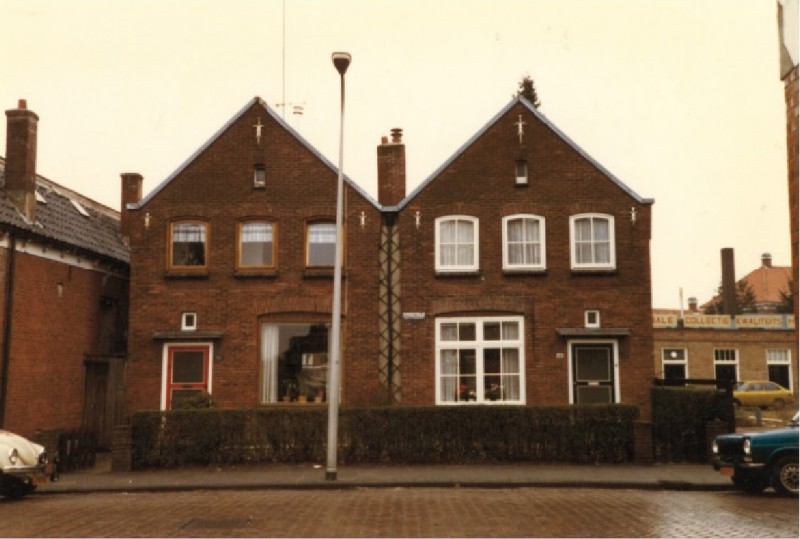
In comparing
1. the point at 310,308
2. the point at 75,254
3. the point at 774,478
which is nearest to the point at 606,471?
the point at 774,478

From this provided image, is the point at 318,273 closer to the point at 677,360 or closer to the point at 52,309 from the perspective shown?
the point at 52,309

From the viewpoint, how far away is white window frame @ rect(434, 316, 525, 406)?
22422 mm

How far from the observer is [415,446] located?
18.7 m

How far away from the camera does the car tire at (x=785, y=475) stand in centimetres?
1394

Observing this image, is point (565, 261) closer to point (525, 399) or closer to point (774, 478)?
point (525, 399)

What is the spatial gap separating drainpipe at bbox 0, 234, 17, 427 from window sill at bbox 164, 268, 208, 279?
3982mm

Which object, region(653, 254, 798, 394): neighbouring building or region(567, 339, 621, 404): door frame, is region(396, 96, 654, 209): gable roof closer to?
region(567, 339, 621, 404): door frame

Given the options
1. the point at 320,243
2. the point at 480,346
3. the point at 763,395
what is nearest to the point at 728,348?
the point at 763,395

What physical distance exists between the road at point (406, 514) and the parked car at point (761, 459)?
1.23ft

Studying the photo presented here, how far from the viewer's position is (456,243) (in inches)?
915

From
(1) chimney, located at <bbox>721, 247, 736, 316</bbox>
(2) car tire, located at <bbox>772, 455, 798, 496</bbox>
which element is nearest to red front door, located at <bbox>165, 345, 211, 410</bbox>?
(2) car tire, located at <bbox>772, 455, 798, 496</bbox>

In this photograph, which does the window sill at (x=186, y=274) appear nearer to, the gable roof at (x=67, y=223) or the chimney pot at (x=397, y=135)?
the gable roof at (x=67, y=223)

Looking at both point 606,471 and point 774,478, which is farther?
point 606,471

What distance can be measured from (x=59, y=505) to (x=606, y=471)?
10.5 metres
